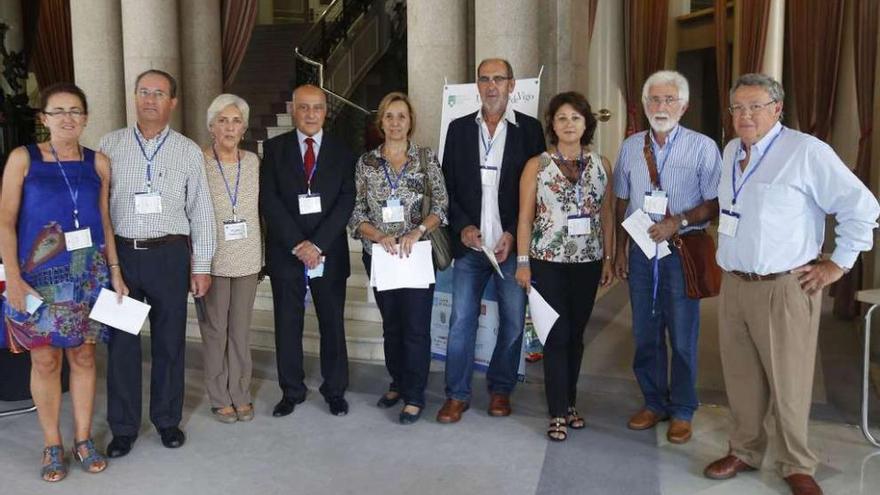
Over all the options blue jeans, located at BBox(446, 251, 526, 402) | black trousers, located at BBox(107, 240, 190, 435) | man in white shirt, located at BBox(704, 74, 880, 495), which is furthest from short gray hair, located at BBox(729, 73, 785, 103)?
black trousers, located at BBox(107, 240, 190, 435)

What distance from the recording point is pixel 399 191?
3857 millimetres

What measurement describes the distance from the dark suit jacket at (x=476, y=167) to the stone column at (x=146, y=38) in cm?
386

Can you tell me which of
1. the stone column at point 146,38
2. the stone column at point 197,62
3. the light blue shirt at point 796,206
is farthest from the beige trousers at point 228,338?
the stone column at point 197,62

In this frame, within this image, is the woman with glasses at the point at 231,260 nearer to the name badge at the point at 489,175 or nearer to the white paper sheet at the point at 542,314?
the name badge at the point at 489,175

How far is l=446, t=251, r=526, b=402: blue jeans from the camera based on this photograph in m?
3.92

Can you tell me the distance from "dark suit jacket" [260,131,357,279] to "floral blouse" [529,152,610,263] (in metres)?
1.01

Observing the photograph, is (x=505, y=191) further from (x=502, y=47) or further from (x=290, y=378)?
(x=502, y=47)

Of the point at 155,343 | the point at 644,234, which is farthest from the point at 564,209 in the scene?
the point at 155,343

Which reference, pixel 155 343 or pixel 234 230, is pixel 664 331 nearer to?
pixel 234 230

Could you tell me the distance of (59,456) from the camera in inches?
133

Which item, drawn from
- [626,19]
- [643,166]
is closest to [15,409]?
[643,166]

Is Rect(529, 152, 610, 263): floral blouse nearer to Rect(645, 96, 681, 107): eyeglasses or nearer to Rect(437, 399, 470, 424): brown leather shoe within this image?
Rect(645, 96, 681, 107): eyeglasses

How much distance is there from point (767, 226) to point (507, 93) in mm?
1476

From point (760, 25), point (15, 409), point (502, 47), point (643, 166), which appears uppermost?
point (760, 25)
